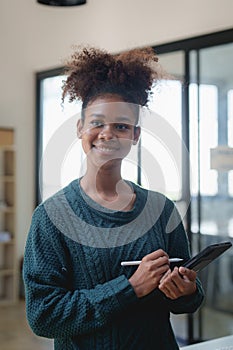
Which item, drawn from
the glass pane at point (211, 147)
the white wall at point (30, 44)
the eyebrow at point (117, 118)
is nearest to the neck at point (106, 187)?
the eyebrow at point (117, 118)

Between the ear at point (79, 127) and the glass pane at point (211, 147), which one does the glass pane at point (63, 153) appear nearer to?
the ear at point (79, 127)

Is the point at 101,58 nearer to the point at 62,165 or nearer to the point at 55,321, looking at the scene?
the point at 62,165

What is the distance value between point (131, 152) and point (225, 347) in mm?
784

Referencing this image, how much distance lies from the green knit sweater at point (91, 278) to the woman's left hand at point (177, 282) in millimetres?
48

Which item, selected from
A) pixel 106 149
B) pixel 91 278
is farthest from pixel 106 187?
pixel 91 278

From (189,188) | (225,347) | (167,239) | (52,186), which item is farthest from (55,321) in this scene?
(189,188)

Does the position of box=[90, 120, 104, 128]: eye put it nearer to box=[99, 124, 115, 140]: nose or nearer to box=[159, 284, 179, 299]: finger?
box=[99, 124, 115, 140]: nose

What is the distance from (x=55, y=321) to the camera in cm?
111

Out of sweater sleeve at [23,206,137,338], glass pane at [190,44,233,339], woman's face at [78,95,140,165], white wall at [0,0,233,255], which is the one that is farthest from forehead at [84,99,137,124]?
white wall at [0,0,233,255]

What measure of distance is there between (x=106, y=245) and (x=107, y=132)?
235 mm

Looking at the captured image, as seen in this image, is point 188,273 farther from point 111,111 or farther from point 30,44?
point 30,44

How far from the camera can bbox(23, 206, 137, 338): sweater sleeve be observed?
1.10m

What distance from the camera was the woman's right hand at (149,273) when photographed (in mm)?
1104

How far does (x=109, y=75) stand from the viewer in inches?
47.0
